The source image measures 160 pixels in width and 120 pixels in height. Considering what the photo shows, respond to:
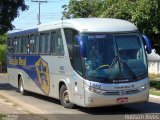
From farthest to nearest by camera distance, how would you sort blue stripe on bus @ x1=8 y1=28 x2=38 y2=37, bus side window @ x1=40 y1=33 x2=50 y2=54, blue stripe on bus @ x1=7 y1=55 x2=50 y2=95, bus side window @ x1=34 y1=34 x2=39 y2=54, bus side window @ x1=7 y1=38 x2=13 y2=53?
bus side window @ x1=7 y1=38 x2=13 y2=53 < blue stripe on bus @ x1=8 y1=28 x2=38 y2=37 < bus side window @ x1=34 y1=34 x2=39 y2=54 < blue stripe on bus @ x1=7 y1=55 x2=50 y2=95 < bus side window @ x1=40 y1=33 x2=50 y2=54

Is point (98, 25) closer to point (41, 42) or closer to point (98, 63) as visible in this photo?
point (98, 63)

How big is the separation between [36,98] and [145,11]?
24.5 feet

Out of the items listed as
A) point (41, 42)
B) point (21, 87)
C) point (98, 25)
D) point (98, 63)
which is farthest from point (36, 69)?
point (98, 63)

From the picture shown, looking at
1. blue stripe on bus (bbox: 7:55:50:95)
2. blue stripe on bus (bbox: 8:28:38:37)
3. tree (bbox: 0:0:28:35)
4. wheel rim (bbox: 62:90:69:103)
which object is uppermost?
tree (bbox: 0:0:28:35)

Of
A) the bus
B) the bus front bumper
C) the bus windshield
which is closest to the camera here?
the bus front bumper

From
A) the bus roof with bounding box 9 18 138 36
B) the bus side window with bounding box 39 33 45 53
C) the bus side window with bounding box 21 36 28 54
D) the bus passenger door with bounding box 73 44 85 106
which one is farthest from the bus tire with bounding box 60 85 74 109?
the bus side window with bounding box 21 36 28 54

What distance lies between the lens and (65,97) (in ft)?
51.0

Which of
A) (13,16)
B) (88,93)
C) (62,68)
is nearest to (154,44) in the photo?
(13,16)

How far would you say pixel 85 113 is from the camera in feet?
47.3

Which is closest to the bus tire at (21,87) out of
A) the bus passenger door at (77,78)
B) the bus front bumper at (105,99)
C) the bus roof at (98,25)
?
the bus roof at (98,25)

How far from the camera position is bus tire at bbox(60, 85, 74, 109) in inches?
604

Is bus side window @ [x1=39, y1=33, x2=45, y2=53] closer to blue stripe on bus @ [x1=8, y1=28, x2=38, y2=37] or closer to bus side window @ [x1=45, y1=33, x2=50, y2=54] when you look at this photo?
bus side window @ [x1=45, y1=33, x2=50, y2=54]

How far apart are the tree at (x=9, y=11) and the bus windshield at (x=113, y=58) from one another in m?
12.9

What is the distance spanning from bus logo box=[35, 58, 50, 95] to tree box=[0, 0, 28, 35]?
855 cm
